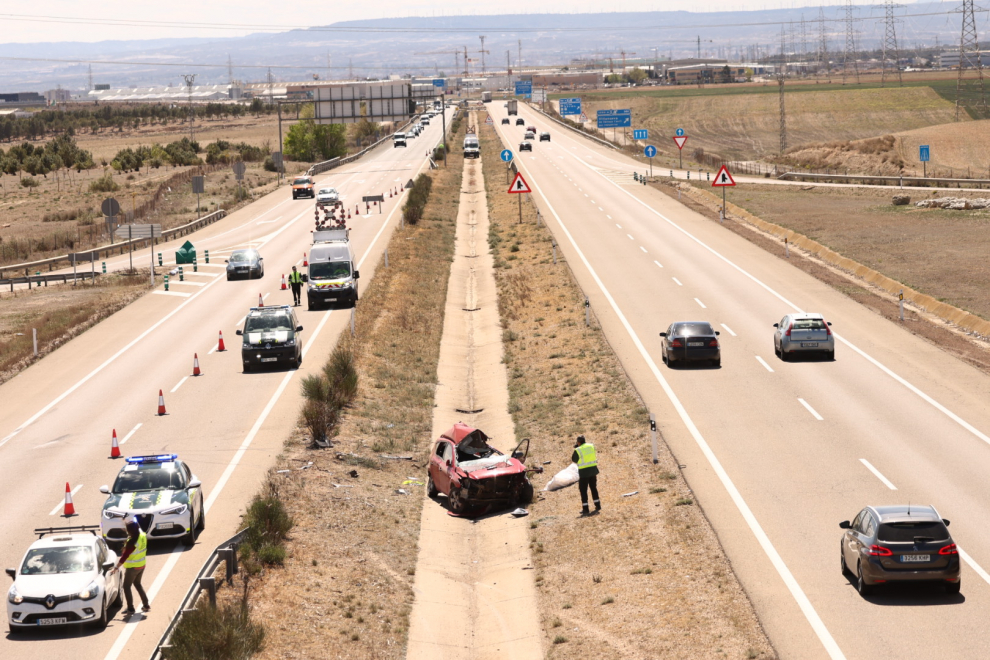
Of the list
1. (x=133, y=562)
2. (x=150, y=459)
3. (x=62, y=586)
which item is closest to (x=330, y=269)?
(x=150, y=459)

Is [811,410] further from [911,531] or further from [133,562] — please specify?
[133,562]

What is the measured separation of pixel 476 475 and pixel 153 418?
10.0 metres

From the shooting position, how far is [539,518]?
76.4ft

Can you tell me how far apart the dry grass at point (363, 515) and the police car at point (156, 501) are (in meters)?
1.82

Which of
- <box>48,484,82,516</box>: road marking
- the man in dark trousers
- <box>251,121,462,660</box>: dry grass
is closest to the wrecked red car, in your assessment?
<box>251,121,462,660</box>: dry grass

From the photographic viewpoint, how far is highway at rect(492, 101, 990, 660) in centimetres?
1592

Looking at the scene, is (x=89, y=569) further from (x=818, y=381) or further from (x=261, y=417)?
(x=818, y=381)

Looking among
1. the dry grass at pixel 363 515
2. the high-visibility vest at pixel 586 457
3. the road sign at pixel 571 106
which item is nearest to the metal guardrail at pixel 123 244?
the dry grass at pixel 363 515

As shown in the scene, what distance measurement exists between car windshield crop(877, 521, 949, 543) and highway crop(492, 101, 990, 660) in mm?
1049

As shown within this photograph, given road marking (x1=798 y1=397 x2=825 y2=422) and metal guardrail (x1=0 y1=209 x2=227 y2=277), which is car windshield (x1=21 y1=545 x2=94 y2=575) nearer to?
road marking (x1=798 y1=397 x2=825 y2=422)

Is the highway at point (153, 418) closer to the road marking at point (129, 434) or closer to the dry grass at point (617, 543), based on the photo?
the road marking at point (129, 434)

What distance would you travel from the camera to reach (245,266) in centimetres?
5391

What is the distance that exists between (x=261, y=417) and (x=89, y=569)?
1278 centimetres

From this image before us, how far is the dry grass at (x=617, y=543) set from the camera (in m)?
16.5
